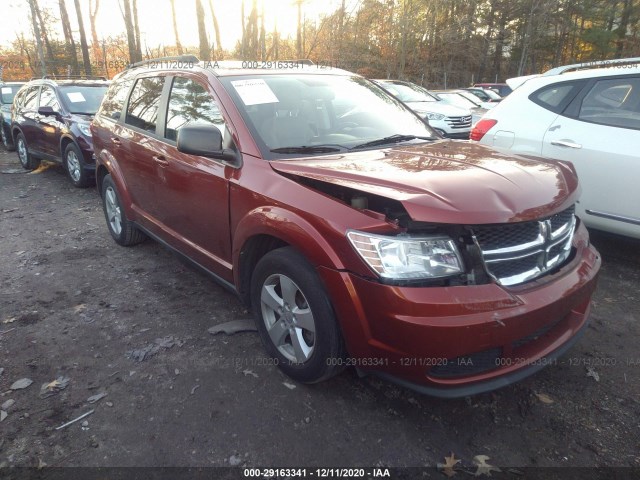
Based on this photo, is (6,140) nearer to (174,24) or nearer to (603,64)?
(603,64)

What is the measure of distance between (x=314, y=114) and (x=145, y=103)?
6.00ft

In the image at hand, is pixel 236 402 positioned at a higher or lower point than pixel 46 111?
lower

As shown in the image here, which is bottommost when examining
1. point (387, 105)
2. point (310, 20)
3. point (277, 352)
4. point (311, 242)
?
point (277, 352)

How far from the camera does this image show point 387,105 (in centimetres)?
363

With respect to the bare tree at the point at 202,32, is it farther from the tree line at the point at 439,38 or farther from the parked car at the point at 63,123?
the tree line at the point at 439,38

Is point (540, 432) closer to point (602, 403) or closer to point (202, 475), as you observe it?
point (602, 403)

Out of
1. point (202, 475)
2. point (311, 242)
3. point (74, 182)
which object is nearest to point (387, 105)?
point (311, 242)

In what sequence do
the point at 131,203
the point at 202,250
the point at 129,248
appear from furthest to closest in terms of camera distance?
the point at 129,248
the point at 131,203
the point at 202,250

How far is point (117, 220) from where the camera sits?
16.4 feet

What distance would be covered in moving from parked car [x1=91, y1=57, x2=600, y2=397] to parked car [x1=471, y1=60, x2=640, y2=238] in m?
1.55

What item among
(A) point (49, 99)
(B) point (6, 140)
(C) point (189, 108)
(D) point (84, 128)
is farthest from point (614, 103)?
(B) point (6, 140)

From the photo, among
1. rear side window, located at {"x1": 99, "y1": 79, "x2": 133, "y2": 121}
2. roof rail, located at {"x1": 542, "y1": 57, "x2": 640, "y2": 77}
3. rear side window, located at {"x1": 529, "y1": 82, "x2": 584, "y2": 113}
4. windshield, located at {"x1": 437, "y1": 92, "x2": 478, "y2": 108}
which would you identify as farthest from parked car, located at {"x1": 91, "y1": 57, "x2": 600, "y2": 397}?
windshield, located at {"x1": 437, "y1": 92, "x2": 478, "y2": 108}

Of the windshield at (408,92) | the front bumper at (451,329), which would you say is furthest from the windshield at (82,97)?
the front bumper at (451,329)

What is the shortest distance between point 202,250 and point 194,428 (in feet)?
4.50
